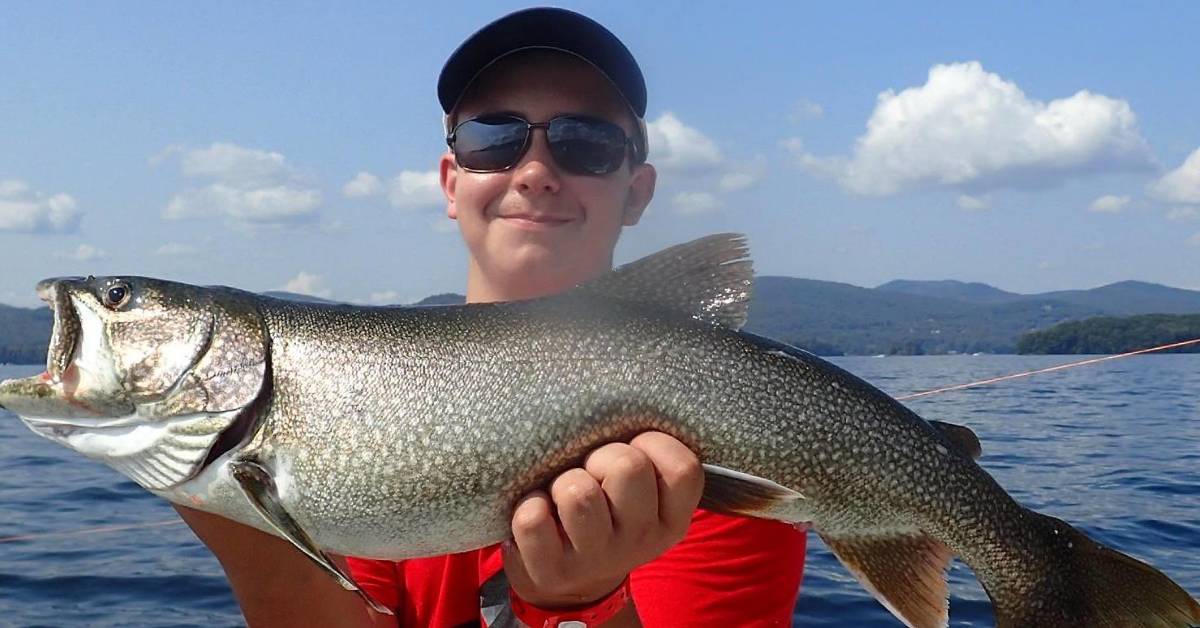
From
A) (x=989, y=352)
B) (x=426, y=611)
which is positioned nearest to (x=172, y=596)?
(x=426, y=611)

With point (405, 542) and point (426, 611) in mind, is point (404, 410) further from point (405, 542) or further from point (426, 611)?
point (426, 611)

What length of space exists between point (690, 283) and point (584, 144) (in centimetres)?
154

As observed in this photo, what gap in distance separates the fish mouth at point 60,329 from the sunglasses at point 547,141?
202 centimetres

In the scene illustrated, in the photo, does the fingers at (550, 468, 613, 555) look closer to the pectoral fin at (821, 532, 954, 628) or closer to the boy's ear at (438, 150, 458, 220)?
the pectoral fin at (821, 532, 954, 628)

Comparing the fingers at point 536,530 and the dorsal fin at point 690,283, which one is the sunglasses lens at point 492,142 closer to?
the dorsal fin at point 690,283

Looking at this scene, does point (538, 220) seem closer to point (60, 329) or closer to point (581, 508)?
point (581, 508)

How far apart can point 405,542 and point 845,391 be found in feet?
4.86

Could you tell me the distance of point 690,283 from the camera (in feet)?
10.2

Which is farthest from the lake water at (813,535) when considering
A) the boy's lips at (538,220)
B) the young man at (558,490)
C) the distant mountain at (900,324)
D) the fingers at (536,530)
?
the distant mountain at (900,324)

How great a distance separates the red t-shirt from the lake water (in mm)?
1917

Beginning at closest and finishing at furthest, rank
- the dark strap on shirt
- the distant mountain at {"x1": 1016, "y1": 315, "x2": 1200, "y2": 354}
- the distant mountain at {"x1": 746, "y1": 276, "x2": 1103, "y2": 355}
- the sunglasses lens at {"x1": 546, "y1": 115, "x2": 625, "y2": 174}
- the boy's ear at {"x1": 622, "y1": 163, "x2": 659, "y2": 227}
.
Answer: the dark strap on shirt < the sunglasses lens at {"x1": 546, "y1": 115, "x2": 625, "y2": 174} < the boy's ear at {"x1": 622, "y1": 163, "x2": 659, "y2": 227} < the distant mountain at {"x1": 1016, "y1": 315, "x2": 1200, "y2": 354} < the distant mountain at {"x1": 746, "y1": 276, "x2": 1103, "y2": 355}

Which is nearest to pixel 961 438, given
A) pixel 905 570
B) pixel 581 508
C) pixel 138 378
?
pixel 905 570

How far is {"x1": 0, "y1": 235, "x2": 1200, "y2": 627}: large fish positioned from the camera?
2.80m

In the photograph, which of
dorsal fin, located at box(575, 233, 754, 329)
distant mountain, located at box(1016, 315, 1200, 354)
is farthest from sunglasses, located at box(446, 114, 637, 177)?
distant mountain, located at box(1016, 315, 1200, 354)
